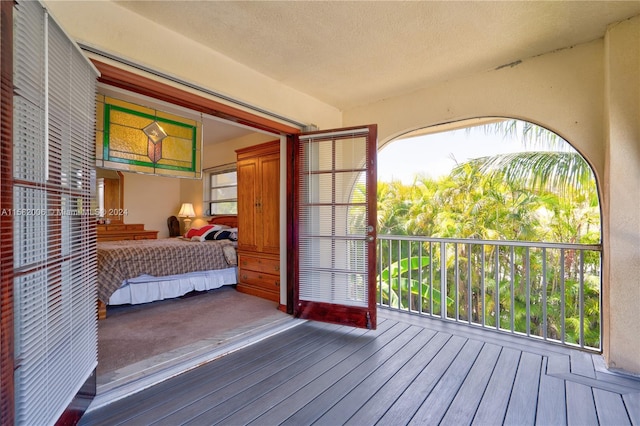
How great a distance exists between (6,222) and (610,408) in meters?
3.03

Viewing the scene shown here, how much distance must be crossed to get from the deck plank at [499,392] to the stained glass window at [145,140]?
316 cm

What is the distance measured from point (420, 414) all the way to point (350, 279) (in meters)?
1.38

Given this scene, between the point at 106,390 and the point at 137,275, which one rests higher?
the point at 137,275

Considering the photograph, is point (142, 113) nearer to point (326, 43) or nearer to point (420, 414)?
point (326, 43)

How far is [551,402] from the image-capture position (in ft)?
5.56

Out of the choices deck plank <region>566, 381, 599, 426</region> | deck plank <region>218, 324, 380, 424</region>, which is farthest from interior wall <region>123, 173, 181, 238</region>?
deck plank <region>566, 381, 599, 426</region>

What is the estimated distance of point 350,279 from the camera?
9.44ft

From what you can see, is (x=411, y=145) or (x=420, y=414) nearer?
(x=420, y=414)

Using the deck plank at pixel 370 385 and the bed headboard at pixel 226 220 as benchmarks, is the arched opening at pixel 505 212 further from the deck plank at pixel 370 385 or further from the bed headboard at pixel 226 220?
the bed headboard at pixel 226 220

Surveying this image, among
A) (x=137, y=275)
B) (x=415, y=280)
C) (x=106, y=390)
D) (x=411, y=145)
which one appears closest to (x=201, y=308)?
(x=137, y=275)

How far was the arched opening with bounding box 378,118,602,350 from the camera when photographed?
16.9ft

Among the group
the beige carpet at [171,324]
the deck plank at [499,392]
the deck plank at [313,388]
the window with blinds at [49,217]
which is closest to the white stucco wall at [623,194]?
the deck plank at [499,392]

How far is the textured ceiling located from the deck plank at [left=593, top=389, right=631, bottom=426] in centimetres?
244

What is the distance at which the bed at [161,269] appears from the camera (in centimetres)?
326
